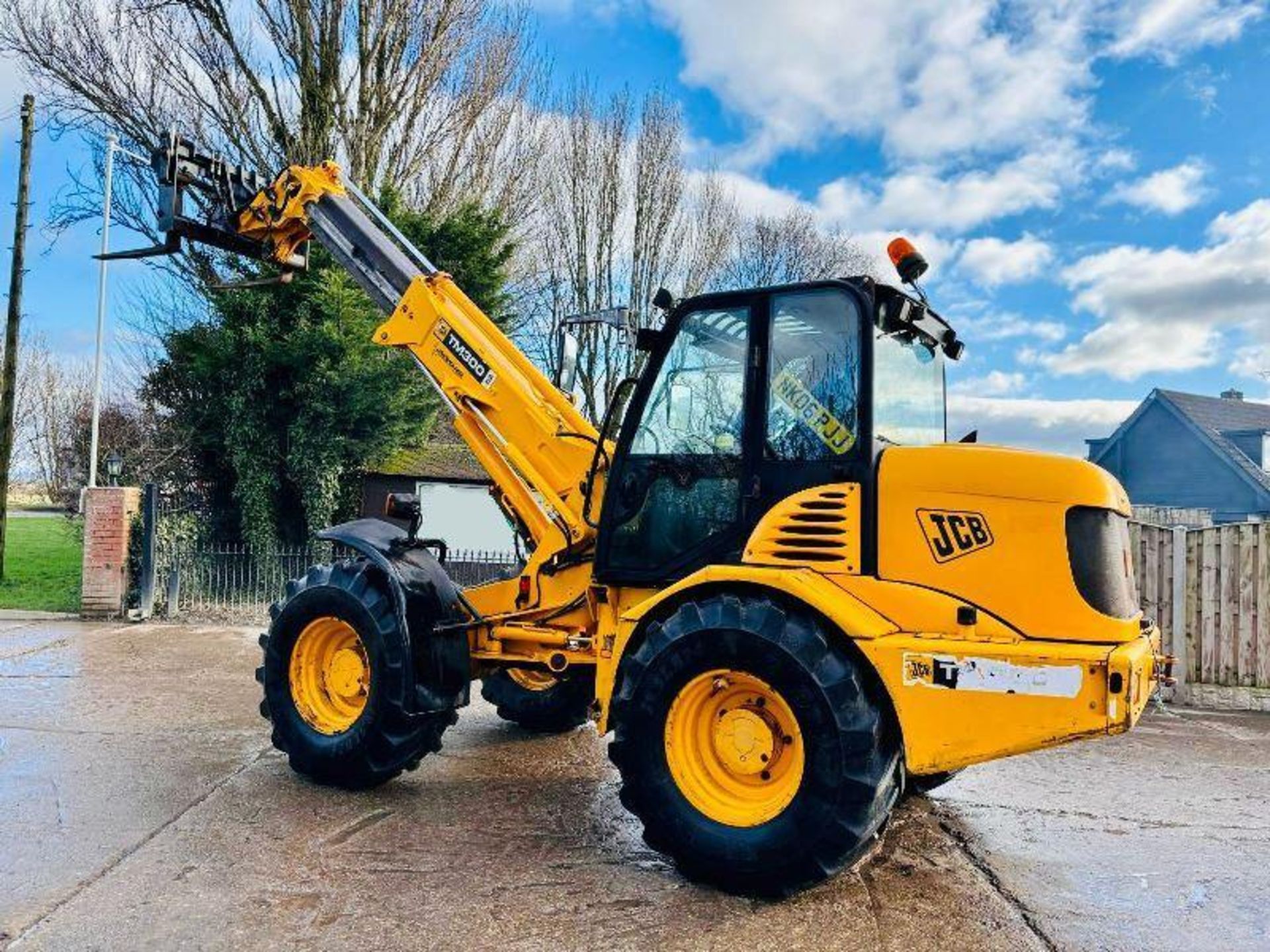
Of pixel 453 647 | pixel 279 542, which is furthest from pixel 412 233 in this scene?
pixel 453 647

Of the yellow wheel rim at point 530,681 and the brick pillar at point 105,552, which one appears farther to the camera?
the brick pillar at point 105,552

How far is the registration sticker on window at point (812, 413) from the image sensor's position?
405 cm

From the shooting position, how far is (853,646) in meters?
3.80

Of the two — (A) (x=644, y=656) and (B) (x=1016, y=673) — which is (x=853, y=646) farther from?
(A) (x=644, y=656)

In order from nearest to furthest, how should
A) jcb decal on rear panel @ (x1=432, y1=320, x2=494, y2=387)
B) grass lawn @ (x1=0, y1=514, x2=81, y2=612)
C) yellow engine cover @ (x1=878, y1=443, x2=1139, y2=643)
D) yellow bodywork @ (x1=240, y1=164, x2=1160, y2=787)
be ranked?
yellow bodywork @ (x1=240, y1=164, x2=1160, y2=787) → yellow engine cover @ (x1=878, y1=443, x2=1139, y2=643) → jcb decal on rear panel @ (x1=432, y1=320, x2=494, y2=387) → grass lawn @ (x1=0, y1=514, x2=81, y2=612)

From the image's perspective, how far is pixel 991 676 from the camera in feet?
11.7

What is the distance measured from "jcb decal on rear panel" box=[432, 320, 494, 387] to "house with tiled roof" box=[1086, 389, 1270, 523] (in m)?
27.1

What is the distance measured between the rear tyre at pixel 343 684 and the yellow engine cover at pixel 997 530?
255 centimetres

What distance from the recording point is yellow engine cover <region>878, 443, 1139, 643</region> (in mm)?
3666

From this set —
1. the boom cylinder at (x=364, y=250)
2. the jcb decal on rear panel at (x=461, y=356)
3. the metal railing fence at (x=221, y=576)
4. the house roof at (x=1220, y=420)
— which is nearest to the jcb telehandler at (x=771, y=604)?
the jcb decal on rear panel at (x=461, y=356)

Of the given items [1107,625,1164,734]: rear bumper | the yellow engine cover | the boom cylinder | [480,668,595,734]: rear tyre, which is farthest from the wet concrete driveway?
the boom cylinder

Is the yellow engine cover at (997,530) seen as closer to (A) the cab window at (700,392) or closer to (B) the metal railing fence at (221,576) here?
(A) the cab window at (700,392)

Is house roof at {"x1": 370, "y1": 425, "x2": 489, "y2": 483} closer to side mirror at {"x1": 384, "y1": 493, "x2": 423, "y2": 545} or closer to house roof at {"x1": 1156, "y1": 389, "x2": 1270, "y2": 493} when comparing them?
side mirror at {"x1": 384, "y1": 493, "x2": 423, "y2": 545}

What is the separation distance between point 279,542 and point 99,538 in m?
3.40
